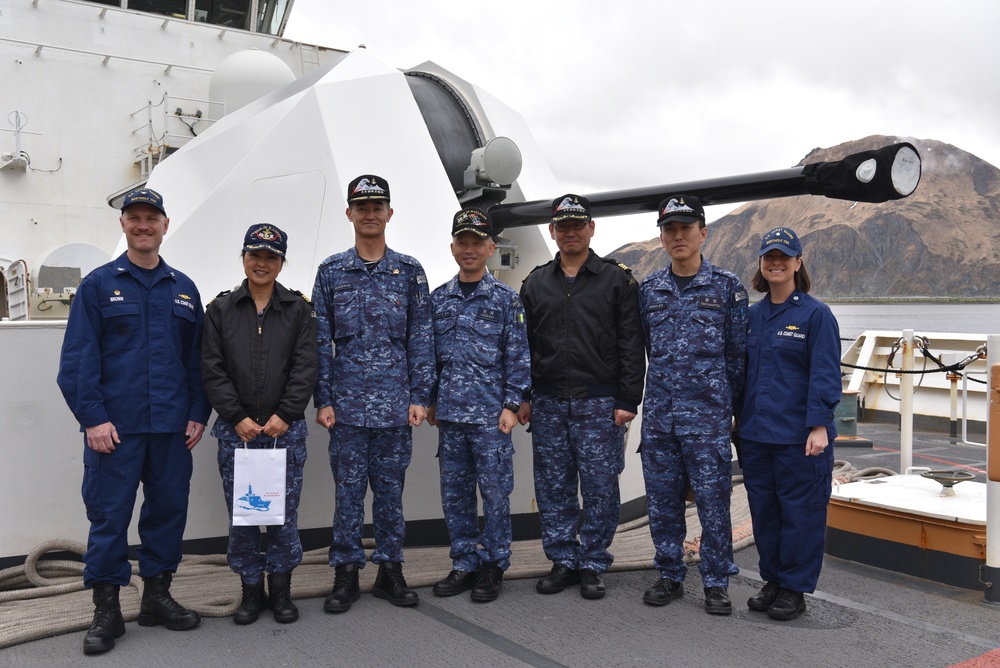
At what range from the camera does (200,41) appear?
8.73 metres

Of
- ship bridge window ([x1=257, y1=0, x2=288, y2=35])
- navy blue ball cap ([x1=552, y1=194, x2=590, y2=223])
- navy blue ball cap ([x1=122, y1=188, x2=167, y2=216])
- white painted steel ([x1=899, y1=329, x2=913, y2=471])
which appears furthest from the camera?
ship bridge window ([x1=257, y1=0, x2=288, y2=35])

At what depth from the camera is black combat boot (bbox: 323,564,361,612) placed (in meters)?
3.39

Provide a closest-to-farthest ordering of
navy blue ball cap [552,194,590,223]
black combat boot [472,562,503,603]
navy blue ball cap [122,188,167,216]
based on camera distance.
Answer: navy blue ball cap [122,188,167,216] → black combat boot [472,562,503,603] → navy blue ball cap [552,194,590,223]

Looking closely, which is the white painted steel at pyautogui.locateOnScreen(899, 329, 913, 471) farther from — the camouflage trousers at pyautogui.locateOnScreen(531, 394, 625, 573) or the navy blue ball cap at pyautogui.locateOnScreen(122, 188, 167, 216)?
the navy blue ball cap at pyautogui.locateOnScreen(122, 188, 167, 216)

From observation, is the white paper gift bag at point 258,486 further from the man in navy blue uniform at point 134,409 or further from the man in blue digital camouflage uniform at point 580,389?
the man in blue digital camouflage uniform at point 580,389

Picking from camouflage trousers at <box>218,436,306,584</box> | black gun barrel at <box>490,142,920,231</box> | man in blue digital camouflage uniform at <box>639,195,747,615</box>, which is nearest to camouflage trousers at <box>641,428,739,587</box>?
man in blue digital camouflage uniform at <box>639,195,747,615</box>

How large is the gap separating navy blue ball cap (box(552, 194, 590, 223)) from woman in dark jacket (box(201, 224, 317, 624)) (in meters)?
1.14

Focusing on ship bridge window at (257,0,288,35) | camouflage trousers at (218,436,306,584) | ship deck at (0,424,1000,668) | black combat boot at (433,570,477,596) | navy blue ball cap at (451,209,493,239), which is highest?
ship bridge window at (257,0,288,35)

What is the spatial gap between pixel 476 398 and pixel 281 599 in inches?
43.5

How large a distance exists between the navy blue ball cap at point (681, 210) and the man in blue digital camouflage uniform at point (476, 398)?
2.35ft

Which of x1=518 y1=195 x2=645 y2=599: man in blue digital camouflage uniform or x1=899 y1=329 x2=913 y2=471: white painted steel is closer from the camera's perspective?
x1=518 y1=195 x2=645 y2=599: man in blue digital camouflage uniform

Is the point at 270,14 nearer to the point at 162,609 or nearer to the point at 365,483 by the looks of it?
the point at 365,483

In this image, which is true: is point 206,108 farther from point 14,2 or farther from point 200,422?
point 200,422

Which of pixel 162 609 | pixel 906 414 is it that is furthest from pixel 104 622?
pixel 906 414
